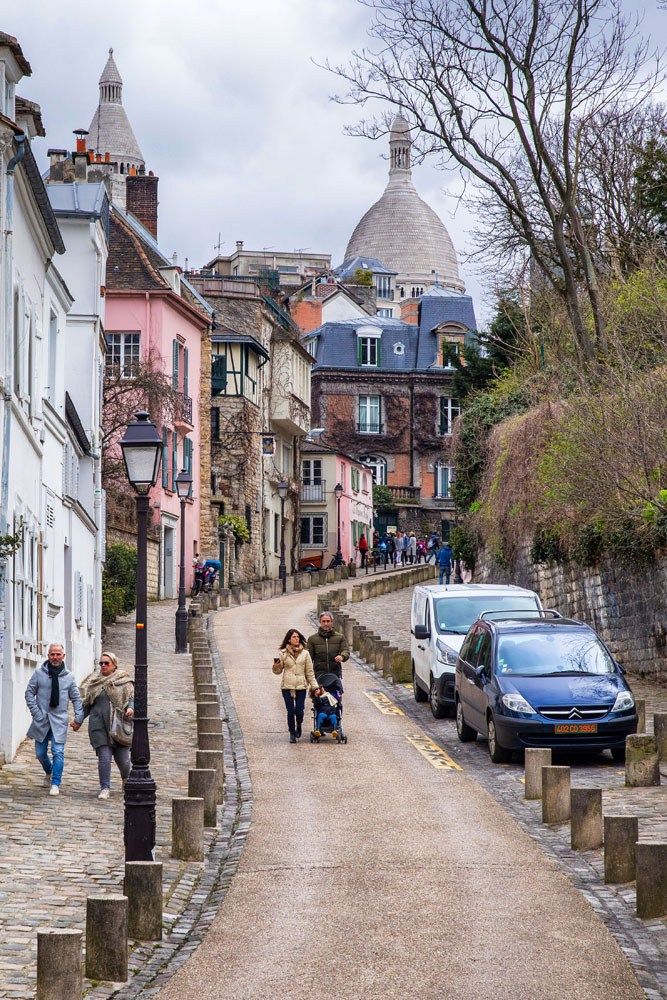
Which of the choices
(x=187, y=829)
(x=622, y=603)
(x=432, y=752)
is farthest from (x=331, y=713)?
(x=622, y=603)

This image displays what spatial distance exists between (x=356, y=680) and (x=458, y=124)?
39.1 ft

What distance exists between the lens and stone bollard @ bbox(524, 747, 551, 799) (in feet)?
51.6

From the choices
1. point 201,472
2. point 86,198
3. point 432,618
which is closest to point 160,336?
point 201,472

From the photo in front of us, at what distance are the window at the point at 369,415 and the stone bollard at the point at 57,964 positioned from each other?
3288 inches

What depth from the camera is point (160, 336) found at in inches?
2029

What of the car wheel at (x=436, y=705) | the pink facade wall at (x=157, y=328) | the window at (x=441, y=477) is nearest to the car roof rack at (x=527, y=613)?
the car wheel at (x=436, y=705)

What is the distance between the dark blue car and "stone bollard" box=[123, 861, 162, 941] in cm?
839

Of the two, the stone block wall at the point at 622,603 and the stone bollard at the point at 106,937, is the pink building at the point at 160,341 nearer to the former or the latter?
the stone block wall at the point at 622,603

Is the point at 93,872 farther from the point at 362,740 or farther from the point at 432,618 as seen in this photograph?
the point at 432,618

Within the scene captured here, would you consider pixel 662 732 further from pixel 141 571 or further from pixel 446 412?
pixel 446 412

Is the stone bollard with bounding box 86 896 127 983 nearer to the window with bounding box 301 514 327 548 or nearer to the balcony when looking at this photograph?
the balcony

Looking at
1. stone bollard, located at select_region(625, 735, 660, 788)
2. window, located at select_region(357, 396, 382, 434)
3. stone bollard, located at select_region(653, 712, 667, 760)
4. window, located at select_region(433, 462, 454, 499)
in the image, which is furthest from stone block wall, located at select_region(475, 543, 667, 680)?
window, located at select_region(357, 396, 382, 434)

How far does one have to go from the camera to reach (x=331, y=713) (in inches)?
801

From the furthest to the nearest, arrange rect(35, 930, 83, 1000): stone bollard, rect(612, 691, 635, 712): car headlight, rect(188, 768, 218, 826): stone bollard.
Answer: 1. rect(612, 691, 635, 712): car headlight
2. rect(188, 768, 218, 826): stone bollard
3. rect(35, 930, 83, 1000): stone bollard
